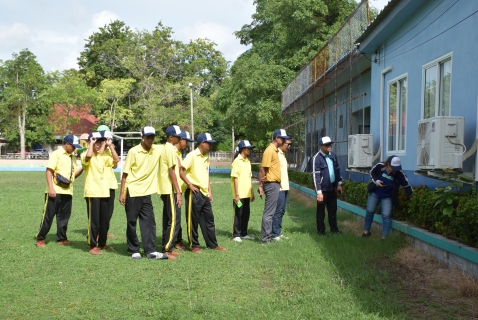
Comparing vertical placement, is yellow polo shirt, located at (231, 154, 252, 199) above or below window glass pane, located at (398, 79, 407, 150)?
below

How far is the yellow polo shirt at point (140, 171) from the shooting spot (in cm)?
815

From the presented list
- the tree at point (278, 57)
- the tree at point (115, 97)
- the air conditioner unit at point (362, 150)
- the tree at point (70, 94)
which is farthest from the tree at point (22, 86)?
the air conditioner unit at point (362, 150)

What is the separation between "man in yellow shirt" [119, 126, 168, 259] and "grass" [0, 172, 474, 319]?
23 centimetres

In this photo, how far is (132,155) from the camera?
816 centimetres

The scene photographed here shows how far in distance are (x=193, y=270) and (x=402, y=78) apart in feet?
20.6

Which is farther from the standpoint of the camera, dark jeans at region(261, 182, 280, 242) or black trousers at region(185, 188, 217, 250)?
dark jeans at region(261, 182, 280, 242)

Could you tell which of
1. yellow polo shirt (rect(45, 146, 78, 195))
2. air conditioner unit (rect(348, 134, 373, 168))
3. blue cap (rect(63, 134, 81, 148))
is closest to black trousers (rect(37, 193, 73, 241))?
yellow polo shirt (rect(45, 146, 78, 195))

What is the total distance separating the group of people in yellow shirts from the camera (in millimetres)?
8203

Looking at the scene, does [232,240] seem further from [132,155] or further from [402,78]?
[402,78]

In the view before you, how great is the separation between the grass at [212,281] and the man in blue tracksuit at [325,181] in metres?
0.43

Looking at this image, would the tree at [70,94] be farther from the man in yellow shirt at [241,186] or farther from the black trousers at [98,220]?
the black trousers at [98,220]

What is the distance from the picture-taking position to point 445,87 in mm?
9266

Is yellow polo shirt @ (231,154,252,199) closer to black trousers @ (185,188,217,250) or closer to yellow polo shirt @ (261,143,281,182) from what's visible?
yellow polo shirt @ (261,143,281,182)

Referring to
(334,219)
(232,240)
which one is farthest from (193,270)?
(334,219)
